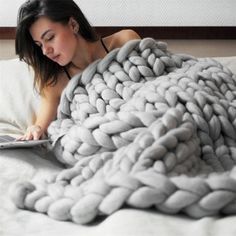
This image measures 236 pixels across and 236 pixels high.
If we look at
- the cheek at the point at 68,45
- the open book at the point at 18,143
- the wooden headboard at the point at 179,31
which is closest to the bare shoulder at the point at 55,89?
the cheek at the point at 68,45

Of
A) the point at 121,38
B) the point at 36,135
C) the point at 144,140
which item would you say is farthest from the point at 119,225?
the point at 121,38

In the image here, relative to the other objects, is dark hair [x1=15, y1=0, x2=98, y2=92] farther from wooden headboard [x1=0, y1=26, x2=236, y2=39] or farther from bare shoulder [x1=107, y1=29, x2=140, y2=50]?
wooden headboard [x1=0, y1=26, x2=236, y2=39]

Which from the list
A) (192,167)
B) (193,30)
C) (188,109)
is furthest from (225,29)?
(192,167)

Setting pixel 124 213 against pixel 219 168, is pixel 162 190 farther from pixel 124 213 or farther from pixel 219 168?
pixel 219 168

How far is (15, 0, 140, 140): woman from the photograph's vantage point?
1.18 meters

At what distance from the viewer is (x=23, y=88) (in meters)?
1.43

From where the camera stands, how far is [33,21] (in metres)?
1.19

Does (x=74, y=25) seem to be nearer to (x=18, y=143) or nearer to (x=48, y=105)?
(x=48, y=105)

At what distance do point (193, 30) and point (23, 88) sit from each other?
0.71 meters

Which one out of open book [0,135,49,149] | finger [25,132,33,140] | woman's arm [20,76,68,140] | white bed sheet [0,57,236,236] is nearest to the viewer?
white bed sheet [0,57,236,236]

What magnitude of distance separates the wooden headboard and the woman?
0.35m

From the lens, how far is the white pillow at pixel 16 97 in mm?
1365

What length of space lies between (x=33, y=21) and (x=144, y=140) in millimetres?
656

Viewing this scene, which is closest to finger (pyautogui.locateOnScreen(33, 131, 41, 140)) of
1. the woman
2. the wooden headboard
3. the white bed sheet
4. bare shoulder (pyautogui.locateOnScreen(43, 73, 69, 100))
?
the woman
